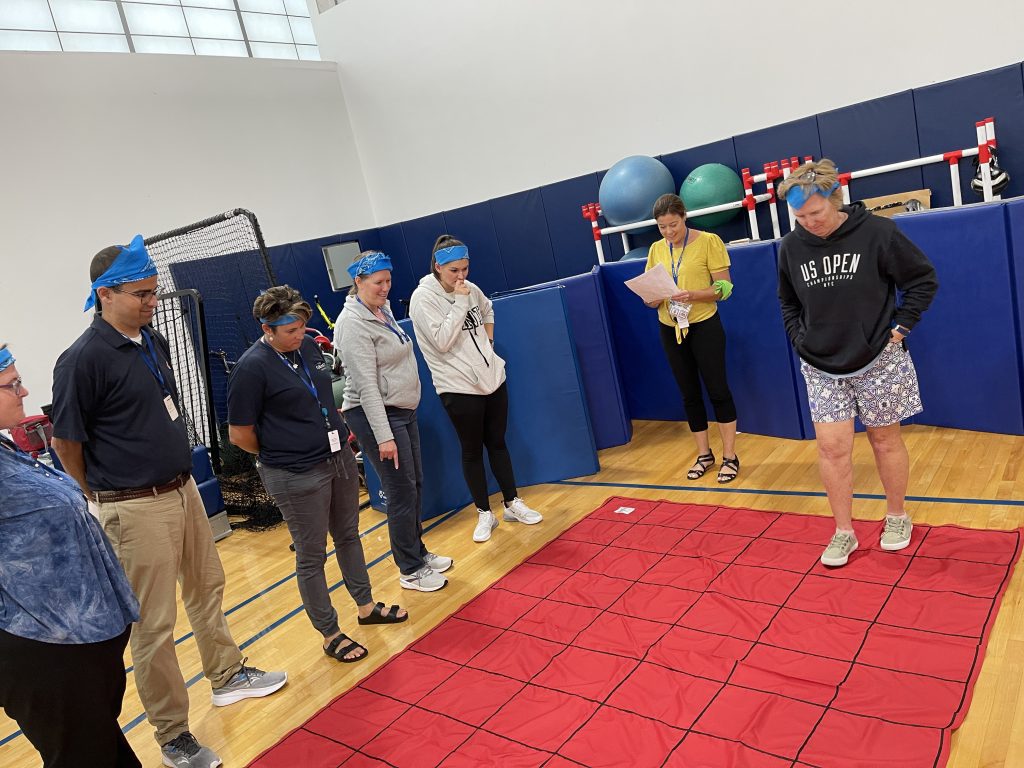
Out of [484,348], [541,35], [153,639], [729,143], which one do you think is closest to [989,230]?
[484,348]

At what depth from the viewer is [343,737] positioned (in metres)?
2.51

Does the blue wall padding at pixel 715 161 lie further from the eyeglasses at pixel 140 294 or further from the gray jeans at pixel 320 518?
the eyeglasses at pixel 140 294

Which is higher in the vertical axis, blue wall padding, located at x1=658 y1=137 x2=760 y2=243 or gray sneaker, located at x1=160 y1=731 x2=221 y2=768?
blue wall padding, located at x1=658 y1=137 x2=760 y2=243

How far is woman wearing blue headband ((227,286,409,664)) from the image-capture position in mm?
2641

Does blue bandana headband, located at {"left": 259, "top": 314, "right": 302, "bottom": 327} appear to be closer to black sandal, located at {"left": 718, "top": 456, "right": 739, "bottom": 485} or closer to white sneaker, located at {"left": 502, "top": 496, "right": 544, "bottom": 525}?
white sneaker, located at {"left": 502, "top": 496, "right": 544, "bottom": 525}

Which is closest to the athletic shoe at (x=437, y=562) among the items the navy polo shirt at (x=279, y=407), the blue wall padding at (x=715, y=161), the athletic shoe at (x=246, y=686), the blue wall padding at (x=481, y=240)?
the athletic shoe at (x=246, y=686)

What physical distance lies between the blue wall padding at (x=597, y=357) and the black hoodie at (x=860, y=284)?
6.67 feet

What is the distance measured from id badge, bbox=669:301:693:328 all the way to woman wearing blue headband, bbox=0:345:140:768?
2.86 m

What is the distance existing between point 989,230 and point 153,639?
400 cm

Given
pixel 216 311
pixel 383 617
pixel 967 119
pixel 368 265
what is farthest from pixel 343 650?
pixel 967 119

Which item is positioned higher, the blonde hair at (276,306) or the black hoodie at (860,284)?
the blonde hair at (276,306)

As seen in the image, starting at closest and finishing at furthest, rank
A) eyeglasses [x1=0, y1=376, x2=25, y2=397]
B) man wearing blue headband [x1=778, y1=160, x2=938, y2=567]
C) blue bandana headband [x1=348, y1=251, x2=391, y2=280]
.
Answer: eyeglasses [x1=0, y1=376, x2=25, y2=397]
man wearing blue headband [x1=778, y1=160, x2=938, y2=567]
blue bandana headband [x1=348, y1=251, x2=391, y2=280]

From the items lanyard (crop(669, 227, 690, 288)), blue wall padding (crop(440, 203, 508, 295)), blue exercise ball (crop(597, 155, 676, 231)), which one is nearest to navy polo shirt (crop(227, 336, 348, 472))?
lanyard (crop(669, 227, 690, 288))

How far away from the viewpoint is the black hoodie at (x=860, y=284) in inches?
103
